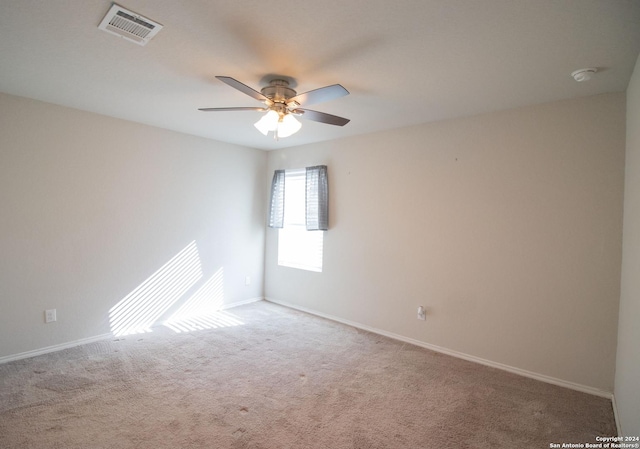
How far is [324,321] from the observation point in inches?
168

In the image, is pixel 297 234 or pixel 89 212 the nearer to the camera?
pixel 89 212

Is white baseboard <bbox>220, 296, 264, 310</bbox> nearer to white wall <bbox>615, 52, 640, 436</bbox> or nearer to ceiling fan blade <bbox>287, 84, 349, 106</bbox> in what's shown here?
ceiling fan blade <bbox>287, 84, 349, 106</bbox>

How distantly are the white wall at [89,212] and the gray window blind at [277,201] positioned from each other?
69cm

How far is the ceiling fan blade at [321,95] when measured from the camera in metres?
1.95

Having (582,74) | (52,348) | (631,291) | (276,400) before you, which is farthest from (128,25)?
(631,291)

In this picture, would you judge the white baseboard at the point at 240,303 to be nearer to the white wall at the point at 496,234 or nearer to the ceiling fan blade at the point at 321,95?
the white wall at the point at 496,234

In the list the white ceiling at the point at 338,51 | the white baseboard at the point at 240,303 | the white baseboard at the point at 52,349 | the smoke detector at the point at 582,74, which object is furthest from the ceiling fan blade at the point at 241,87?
the white baseboard at the point at 240,303

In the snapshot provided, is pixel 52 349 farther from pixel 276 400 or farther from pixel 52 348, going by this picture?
pixel 276 400

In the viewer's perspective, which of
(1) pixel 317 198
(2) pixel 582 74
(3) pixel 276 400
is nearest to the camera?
(2) pixel 582 74

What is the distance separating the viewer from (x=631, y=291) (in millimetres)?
2023

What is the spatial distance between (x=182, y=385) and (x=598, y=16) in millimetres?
3566

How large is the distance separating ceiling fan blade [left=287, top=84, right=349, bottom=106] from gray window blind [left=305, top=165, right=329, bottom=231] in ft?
6.83

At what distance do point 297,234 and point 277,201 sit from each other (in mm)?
602

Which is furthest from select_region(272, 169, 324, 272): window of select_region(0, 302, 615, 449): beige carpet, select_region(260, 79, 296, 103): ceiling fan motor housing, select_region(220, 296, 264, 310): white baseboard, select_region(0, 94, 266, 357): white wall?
select_region(260, 79, 296, 103): ceiling fan motor housing
